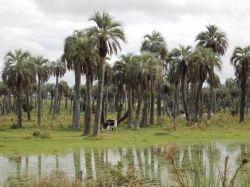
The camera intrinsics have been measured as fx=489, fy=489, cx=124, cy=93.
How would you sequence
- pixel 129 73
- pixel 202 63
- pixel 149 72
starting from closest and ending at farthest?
pixel 149 72 < pixel 129 73 < pixel 202 63

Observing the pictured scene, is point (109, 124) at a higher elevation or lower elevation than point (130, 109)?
lower

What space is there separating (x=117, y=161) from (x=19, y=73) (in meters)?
44.4

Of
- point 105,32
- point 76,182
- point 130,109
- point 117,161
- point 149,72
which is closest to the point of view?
point 76,182

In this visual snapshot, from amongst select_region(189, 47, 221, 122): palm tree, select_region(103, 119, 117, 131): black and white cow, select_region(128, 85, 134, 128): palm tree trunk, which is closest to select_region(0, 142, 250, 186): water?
select_region(103, 119, 117, 131): black and white cow

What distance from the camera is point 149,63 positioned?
61.2 metres

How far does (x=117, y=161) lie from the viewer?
2477 cm

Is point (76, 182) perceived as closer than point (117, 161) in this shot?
Yes

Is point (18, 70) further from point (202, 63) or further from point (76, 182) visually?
point (76, 182)

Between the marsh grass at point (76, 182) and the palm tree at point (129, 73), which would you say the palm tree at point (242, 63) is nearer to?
the palm tree at point (129, 73)

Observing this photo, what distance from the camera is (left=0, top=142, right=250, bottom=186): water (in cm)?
2003

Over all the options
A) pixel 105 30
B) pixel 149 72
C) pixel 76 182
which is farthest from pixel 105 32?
pixel 76 182

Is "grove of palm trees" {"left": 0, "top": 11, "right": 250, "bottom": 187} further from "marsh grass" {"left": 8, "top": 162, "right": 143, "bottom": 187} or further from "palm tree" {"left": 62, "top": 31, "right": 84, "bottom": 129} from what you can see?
"marsh grass" {"left": 8, "top": 162, "right": 143, "bottom": 187}

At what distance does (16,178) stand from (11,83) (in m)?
48.9

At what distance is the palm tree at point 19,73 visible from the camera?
66625mm
